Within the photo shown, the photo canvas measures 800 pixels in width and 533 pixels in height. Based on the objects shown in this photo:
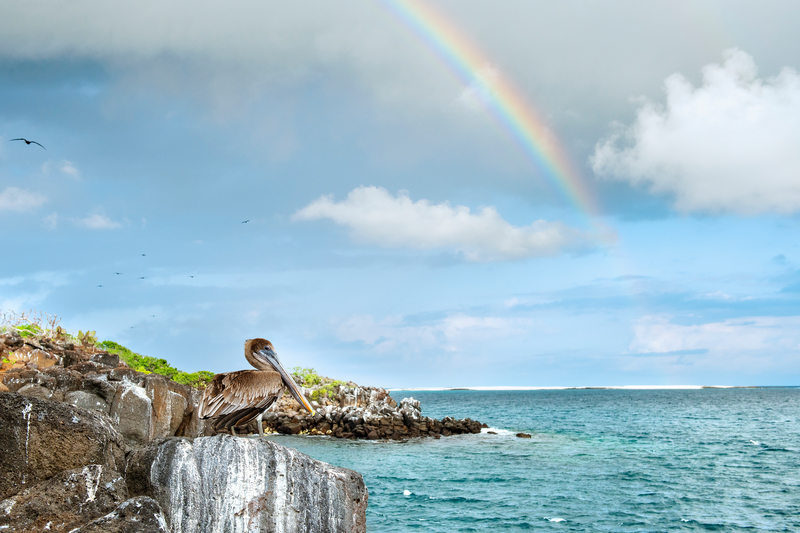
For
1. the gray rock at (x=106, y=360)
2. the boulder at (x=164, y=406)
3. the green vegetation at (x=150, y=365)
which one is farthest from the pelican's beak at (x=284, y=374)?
the green vegetation at (x=150, y=365)

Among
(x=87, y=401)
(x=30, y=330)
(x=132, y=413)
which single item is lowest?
(x=132, y=413)

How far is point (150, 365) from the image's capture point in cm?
3212

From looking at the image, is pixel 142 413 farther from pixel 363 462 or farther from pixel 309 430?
pixel 309 430

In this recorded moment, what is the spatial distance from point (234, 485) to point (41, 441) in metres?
2.22

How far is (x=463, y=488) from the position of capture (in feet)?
75.2

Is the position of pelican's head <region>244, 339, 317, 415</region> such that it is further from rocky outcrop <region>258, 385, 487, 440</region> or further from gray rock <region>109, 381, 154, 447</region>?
rocky outcrop <region>258, 385, 487, 440</region>

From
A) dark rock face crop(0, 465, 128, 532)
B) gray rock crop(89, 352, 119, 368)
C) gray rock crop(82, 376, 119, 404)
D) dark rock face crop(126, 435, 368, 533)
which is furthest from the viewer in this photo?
gray rock crop(89, 352, 119, 368)

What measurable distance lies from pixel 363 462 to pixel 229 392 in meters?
21.8

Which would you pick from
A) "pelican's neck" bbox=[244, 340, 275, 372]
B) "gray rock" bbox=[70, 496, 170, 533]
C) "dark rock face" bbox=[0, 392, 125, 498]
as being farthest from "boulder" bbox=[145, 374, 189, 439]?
"gray rock" bbox=[70, 496, 170, 533]

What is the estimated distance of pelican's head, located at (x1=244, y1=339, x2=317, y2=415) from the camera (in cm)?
826

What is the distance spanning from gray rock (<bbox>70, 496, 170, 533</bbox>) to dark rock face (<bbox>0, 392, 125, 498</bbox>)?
0.71 meters

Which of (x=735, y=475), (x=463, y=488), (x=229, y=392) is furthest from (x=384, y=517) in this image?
(x=735, y=475)

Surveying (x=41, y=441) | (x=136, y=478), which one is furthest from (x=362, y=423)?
(x=41, y=441)

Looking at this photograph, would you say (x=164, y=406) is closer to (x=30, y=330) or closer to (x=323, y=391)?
(x=30, y=330)
